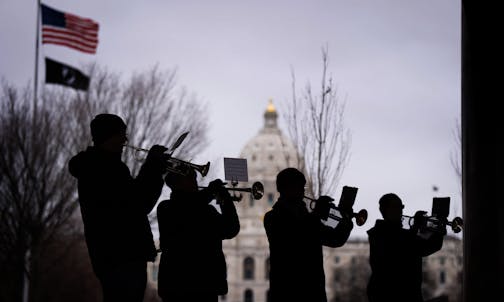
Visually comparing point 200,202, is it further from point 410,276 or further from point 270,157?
point 270,157

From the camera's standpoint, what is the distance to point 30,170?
23688 mm

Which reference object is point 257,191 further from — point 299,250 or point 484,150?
point 484,150

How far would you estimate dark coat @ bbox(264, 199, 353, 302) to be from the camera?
5.93 metres

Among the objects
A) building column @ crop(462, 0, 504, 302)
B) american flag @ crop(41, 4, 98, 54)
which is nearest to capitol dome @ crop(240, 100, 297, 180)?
american flag @ crop(41, 4, 98, 54)

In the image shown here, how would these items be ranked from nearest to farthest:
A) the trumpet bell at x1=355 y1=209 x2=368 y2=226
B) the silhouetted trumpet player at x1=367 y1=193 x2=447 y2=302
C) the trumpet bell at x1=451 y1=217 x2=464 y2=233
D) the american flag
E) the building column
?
the building column → the trumpet bell at x1=355 y1=209 x2=368 y2=226 → the silhouetted trumpet player at x1=367 y1=193 x2=447 y2=302 → the trumpet bell at x1=451 y1=217 x2=464 y2=233 → the american flag

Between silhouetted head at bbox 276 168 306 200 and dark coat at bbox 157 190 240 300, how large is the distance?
40cm

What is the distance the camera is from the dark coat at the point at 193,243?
573cm

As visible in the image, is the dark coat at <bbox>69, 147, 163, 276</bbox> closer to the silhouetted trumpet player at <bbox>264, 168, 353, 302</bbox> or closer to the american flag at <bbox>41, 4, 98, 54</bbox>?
the silhouetted trumpet player at <bbox>264, 168, 353, 302</bbox>

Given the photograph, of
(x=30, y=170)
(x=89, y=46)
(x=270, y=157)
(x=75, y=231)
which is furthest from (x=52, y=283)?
(x=270, y=157)

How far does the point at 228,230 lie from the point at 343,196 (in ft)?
3.56

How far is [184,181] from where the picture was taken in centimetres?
591

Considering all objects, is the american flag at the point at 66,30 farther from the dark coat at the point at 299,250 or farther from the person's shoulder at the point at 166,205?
the dark coat at the point at 299,250

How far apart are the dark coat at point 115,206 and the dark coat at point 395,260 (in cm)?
258

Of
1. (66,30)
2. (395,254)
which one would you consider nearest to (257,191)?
(395,254)
